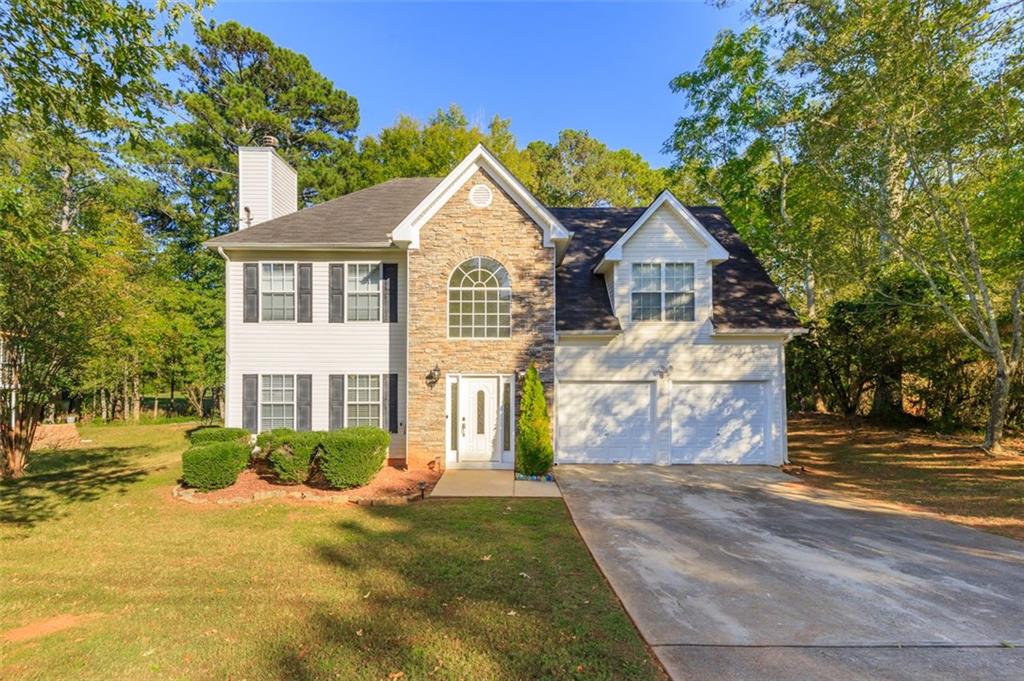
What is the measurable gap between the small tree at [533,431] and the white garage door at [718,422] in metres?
3.62

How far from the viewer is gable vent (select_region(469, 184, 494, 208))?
11.3m

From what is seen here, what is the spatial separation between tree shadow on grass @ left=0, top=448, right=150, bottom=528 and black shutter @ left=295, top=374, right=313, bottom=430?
3579mm

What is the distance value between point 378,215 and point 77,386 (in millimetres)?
12134

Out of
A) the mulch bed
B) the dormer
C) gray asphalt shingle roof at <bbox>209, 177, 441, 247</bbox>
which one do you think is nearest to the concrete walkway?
the mulch bed

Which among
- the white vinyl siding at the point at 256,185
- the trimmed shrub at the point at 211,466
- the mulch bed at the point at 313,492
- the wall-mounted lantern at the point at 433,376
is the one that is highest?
the white vinyl siding at the point at 256,185

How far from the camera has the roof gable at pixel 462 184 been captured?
1105cm

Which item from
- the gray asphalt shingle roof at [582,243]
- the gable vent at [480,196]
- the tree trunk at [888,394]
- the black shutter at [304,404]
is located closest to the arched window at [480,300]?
the gable vent at [480,196]

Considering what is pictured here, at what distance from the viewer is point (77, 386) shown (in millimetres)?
15617

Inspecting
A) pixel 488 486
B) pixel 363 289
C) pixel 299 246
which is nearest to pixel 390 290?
pixel 363 289

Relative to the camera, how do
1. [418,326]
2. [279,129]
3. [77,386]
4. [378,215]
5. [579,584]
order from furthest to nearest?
[279,129] < [77,386] < [378,215] < [418,326] < [579,584]

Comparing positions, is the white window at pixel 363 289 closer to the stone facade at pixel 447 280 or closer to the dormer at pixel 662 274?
the stone facade at pixel 447 280

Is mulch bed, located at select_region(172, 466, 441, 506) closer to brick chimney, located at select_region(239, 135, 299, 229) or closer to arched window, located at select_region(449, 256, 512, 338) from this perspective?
arched window, located at select_region(449, 256, 512, 338)

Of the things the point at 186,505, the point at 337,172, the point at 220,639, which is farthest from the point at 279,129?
the point at 220,639

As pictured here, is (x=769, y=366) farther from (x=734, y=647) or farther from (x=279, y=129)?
(x=279, y=129)
